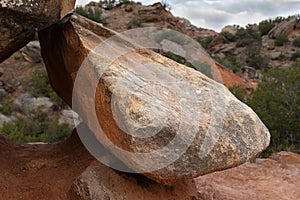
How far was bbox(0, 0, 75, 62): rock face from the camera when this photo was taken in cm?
268

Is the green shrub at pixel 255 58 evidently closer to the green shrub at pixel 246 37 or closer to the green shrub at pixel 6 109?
the green shrub at pixel 246 37

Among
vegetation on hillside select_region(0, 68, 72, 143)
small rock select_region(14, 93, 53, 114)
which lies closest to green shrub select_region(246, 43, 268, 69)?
vegetation on hillside select_region(0, 68, 72, 143)

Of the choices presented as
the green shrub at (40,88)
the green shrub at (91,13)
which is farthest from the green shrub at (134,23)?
the green shrub at (40,88)

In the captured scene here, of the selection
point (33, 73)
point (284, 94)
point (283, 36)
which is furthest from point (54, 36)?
point (283, 36)

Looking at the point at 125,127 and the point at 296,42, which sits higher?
the point at 296,42

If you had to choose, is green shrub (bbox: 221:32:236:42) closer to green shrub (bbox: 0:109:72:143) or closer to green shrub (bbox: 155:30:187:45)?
green shrub (bbox: 155:30:187:45)

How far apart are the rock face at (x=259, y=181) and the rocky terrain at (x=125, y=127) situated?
0.15 feet

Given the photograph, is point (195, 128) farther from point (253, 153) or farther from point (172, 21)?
point (172, 21)

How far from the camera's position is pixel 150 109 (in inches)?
106

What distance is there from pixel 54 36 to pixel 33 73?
1257 centimetres

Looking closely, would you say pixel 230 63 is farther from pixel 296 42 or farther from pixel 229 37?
pixel 229 37

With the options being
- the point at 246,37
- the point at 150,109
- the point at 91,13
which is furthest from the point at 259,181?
the point at 246,37

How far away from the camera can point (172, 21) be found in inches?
834

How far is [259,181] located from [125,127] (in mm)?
3385
